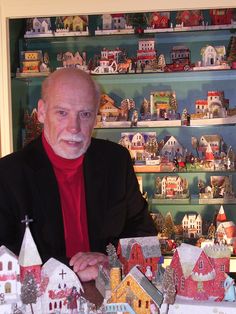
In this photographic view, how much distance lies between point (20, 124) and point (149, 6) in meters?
1.05

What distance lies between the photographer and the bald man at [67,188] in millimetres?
1828

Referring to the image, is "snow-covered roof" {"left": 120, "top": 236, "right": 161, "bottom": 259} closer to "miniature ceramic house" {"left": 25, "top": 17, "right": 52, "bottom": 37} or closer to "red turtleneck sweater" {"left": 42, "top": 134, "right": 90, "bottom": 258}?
"red turtleneck sweater" {"left": 42, "top": 134, "right": 90, "bottom": 258}

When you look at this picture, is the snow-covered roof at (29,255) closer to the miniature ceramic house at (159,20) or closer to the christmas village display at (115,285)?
the christmas village display at (115,285)

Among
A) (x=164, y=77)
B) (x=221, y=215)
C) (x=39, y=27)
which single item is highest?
(x=39, y=27)

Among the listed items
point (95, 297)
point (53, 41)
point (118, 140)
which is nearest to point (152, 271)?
point (95, 297)

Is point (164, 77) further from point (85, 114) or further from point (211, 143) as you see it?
point (85, 114)

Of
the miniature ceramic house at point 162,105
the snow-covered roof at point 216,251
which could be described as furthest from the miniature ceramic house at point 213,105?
the snow-covered roof at point 216,251

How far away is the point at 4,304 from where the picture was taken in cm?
119

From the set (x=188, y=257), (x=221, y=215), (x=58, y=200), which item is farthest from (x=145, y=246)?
(x=221, y=215)

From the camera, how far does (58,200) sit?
6.10ft

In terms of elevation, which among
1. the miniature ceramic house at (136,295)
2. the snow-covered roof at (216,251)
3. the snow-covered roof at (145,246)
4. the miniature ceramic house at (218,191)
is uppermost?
the snow-covered roof at (216,251)

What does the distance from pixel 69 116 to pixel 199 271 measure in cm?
84

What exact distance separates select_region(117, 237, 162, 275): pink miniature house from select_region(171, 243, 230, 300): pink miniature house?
6.0 inches

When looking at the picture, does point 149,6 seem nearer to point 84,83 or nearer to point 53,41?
point 53,41
